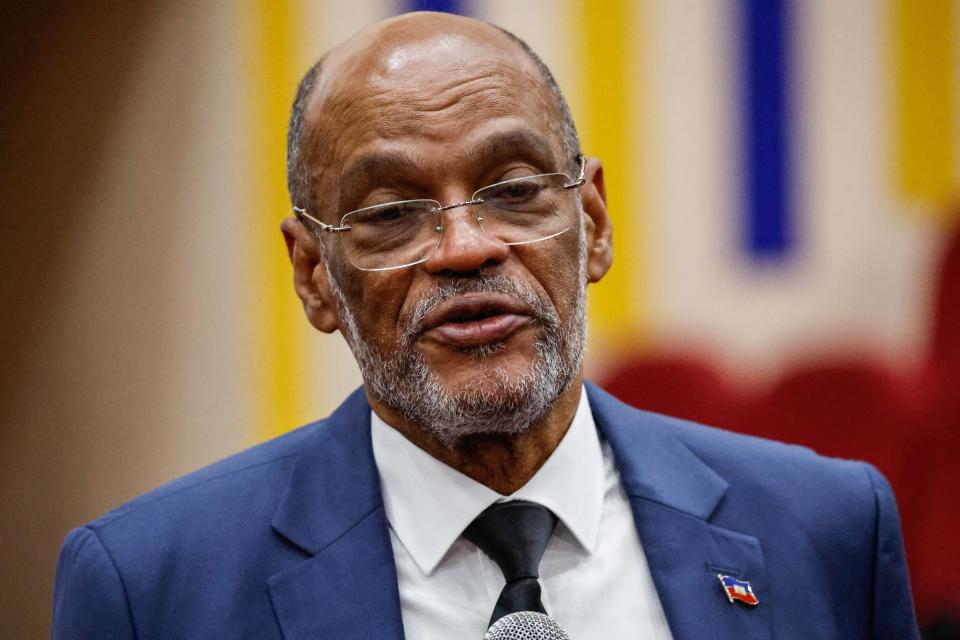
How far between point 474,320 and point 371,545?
360 millimetres

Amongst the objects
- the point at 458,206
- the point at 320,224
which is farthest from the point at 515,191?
the point at 320,224

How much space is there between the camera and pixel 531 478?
161 centimetres

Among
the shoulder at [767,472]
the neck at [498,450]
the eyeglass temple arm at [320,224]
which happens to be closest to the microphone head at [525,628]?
the neck at [498,450]

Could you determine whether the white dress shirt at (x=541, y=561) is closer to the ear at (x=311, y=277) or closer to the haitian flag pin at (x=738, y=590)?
the haitian flag pin at (x=738, y=590)

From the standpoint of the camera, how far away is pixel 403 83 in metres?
1.56

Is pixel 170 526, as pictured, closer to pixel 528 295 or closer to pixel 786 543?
pixel 528 295

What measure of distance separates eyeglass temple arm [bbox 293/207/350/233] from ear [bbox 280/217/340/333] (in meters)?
0.02

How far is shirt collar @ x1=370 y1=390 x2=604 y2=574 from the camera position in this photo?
1533mm

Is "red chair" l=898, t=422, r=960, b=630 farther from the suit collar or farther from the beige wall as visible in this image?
the beige wall

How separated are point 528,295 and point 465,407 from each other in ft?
0.61

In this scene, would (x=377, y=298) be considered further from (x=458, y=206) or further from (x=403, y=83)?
(x=403, y=83)

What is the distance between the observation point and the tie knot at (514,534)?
1.47 m

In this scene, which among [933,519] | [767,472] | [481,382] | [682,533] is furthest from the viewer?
[933,519]

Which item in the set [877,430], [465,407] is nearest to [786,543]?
[465,407]
